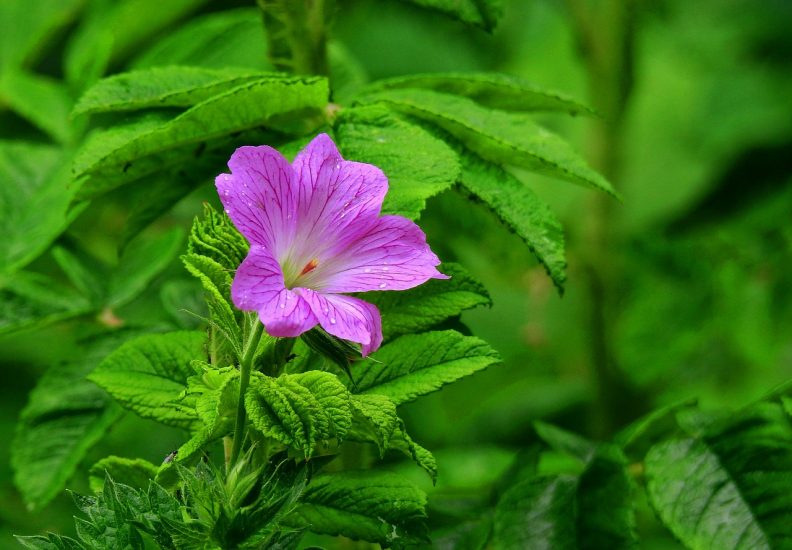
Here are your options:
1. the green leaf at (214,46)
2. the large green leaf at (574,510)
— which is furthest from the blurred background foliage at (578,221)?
the large green leaf at (574,510)

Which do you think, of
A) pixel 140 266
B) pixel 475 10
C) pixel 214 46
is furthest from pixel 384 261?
pixel 214 46

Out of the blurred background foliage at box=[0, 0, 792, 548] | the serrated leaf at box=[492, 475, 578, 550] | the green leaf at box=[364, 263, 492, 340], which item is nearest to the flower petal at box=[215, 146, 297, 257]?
the green leaf at box=[364, 263, 492, 340]

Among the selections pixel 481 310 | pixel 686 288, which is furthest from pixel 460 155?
pixel 481 310

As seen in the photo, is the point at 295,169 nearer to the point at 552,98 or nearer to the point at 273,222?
the point at 273,222

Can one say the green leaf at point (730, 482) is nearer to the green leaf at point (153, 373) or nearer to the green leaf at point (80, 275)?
the green leaf at point (153, 373)

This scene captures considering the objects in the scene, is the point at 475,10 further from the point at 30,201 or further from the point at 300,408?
the point at 30,201

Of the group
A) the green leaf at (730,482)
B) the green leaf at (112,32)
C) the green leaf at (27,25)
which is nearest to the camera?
the green leaf at (730,482)
